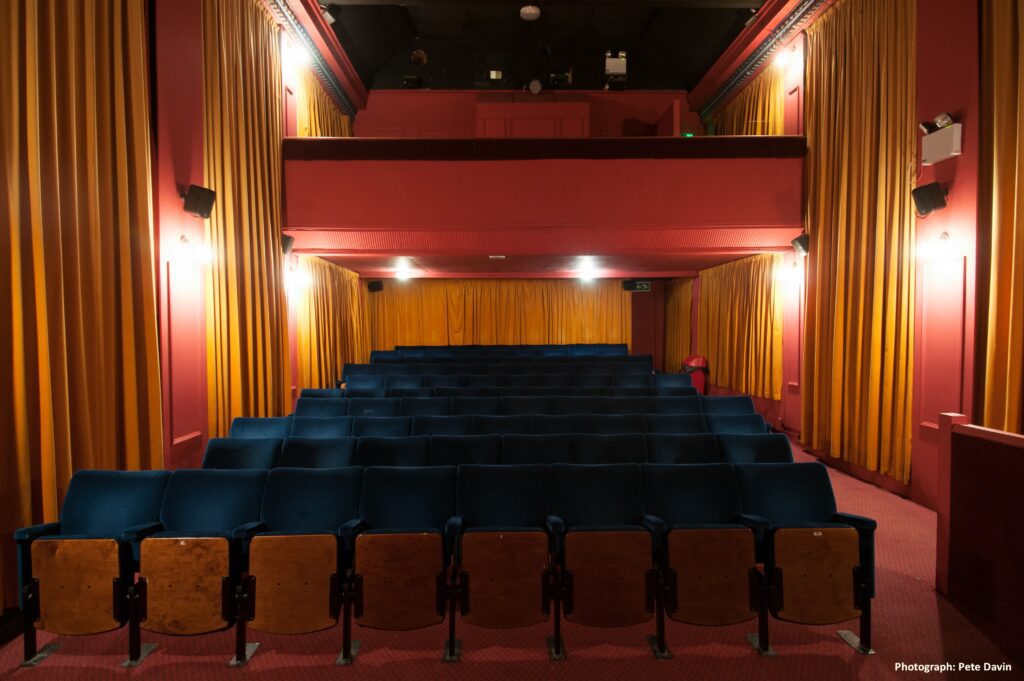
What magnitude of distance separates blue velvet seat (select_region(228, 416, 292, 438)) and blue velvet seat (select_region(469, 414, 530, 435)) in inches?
67.0

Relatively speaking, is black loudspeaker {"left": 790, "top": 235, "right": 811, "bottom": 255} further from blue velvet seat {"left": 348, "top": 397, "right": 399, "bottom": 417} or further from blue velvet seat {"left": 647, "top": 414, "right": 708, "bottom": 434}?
blue velvet seat {"left": 348, "top": 397, "right": 399, "bottom": 417}

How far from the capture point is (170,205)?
4734 mm

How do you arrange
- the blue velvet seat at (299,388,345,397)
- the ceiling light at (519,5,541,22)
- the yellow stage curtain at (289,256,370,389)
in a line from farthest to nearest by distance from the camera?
the ceiling light at (519,5,541,22), the yellow stage curtain at (289,256,370,389), the blue velvet seat at (299,388,345,397)

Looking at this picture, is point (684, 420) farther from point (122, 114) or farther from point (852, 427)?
point (122, 114)

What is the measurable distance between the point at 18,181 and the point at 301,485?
2424mm

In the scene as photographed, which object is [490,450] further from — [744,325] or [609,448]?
[744,325]

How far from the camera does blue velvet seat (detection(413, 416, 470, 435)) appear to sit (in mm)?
5027

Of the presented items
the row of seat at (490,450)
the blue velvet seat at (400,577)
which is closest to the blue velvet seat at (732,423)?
the row of seat at (490,450)

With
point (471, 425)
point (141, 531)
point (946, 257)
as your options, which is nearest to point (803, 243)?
point (946, 257)

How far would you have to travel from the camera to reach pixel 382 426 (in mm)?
5043

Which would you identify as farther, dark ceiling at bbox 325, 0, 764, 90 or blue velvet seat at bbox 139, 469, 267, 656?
dark ceiling at bbox 325, 0, 764, 90

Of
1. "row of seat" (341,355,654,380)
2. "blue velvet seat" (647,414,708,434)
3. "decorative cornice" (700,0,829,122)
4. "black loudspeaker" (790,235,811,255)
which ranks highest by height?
"decorative cornice" (700,0,829,122)

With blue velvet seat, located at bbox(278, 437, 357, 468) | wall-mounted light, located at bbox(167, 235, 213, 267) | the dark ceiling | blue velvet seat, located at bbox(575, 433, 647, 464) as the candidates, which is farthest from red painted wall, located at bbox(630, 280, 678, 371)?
blue velvet seat, located at bbox(278, 437, 357, 468)

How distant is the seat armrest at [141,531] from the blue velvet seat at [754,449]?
12.3ft
